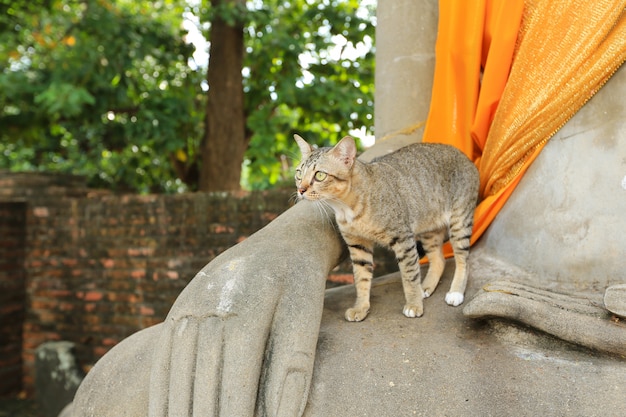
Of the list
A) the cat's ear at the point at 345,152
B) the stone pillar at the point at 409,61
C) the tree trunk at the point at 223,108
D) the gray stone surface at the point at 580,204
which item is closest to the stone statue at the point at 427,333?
the gray stone surface at the point at 580,204

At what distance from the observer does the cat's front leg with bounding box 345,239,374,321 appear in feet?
6.02

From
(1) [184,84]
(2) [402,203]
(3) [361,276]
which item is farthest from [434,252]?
(1) [184,84]

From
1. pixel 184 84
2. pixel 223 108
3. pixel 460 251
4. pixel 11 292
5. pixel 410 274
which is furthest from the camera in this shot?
pixel 184 84

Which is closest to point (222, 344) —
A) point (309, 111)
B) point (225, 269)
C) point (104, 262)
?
point (225, 269)

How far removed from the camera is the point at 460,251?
79.8 inches

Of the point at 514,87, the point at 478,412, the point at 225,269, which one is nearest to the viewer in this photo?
the point at 478,412

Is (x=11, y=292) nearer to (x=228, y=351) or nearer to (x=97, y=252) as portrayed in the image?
→ (x=97, y=252)

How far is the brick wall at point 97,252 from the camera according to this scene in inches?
184

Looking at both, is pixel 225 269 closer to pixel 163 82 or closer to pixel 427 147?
pixel 427 147

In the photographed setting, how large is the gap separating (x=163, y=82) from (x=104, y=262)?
2.34 meters

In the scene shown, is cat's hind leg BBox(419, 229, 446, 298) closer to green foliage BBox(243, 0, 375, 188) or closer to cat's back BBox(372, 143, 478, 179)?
cat's back BBox(372, 143, 478, 179)

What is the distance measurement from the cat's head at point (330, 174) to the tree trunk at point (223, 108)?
13.5 feet

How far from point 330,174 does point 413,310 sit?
0.51m

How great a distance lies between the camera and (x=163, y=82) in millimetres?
6547
